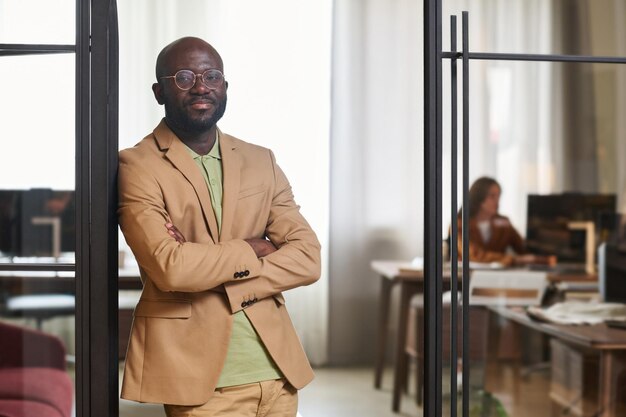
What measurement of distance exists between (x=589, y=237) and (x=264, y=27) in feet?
10.1

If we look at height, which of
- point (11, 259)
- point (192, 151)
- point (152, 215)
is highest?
point (192, 151)

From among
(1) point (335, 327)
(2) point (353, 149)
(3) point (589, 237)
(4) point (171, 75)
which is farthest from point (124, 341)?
(3) point (589, 237)

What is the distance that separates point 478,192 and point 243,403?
2.64m

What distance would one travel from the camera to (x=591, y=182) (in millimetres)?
4762

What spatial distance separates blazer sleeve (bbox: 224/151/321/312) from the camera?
1.43 meters

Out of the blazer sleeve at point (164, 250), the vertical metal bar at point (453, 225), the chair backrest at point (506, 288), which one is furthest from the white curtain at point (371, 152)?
the blazer sleeve at point (164, 250)

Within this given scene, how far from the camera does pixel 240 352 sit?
4.82 ft

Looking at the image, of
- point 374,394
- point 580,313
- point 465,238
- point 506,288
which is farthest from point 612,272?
point 465,238

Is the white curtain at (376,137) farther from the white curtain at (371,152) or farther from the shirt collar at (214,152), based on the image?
the shirt collar at (214,152)

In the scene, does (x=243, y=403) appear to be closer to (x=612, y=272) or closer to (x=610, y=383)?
(x=610, y=383)

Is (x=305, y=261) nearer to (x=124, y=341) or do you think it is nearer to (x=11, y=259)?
(x=124, y=341)

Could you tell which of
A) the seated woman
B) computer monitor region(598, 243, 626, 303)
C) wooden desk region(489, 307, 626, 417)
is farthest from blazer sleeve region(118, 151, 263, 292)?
computer monitor region(598, 243, 626, 303)

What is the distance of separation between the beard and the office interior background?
22 cm

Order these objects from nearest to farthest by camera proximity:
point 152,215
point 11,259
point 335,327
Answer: point 152,215 < point 11,259 < point 335,327
